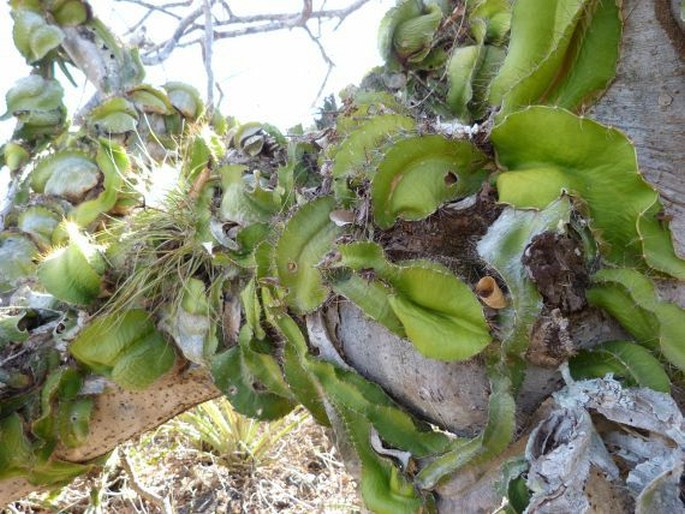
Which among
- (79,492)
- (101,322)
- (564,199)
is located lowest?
(79,492)

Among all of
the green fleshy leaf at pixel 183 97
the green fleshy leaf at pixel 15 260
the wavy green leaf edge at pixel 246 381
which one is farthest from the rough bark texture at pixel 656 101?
the green fleshy leaf at pixel 15 260

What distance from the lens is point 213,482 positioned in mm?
1935

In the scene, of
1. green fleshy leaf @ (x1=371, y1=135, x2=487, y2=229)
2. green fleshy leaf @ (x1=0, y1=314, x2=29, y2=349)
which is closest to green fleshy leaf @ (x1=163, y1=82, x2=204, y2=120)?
green fleshy leaf @ (x1=0, y1=314, x2=29, y2=349)

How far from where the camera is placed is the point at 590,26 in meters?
0.57

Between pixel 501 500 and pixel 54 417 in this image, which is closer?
pixel 501 500

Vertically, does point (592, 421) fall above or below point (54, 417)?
above

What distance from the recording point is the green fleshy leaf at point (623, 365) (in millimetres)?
526

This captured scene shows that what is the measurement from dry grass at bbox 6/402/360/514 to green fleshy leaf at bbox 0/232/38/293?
63cm

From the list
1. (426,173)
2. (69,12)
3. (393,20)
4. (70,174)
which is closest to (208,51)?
(69,12)

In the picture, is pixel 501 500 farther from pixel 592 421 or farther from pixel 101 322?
pixel 101 322

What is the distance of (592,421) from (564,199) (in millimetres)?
172

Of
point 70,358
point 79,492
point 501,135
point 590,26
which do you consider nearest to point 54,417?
point 70,358

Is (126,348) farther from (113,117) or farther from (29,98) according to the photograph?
(29,98)

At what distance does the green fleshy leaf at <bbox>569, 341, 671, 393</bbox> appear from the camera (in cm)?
53
